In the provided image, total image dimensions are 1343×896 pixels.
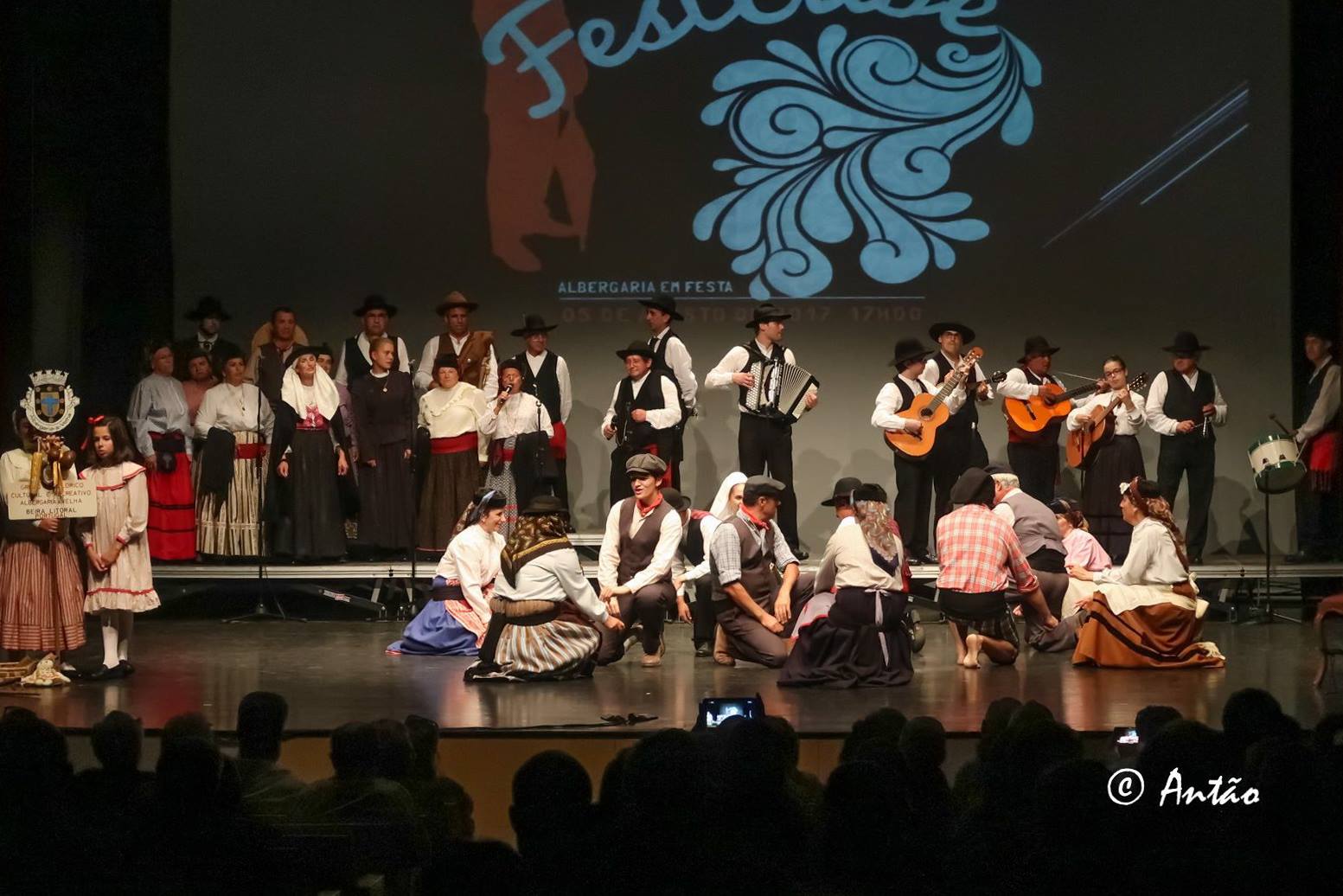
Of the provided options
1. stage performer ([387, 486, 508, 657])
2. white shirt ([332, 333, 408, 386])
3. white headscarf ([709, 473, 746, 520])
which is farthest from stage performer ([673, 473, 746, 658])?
white shirt ([332, 333, 408, 386])

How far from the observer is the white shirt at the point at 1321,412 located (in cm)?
1044

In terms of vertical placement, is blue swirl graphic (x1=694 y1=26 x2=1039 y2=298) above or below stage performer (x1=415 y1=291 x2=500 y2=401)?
above

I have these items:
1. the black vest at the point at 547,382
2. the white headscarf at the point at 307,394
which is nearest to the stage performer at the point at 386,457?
the white headscarf at the point at 307,394

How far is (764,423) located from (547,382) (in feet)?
4.79

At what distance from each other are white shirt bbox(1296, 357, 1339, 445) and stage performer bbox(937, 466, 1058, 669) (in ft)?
9.75

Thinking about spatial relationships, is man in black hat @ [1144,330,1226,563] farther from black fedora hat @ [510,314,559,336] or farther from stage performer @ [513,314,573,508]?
black fedora hat @ [510,314,559,336]

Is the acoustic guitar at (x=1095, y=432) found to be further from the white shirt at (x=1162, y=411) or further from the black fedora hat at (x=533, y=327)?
the black fedora hat at (x=533, y=327)

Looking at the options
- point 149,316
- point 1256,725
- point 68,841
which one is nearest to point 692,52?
A: point 149,316

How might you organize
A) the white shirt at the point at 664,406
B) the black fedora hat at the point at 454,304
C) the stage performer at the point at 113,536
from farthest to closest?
the black fedora hat at the point at 454,304, the white shirt at the point at 664,406, the stage performer at the point at 113,536

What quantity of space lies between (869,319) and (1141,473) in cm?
215

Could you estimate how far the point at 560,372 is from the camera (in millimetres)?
10734

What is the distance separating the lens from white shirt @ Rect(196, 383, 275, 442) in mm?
10203

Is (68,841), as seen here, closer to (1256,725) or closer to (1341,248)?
(1256,725)

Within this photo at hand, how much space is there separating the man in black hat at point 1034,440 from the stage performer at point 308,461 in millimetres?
4174
